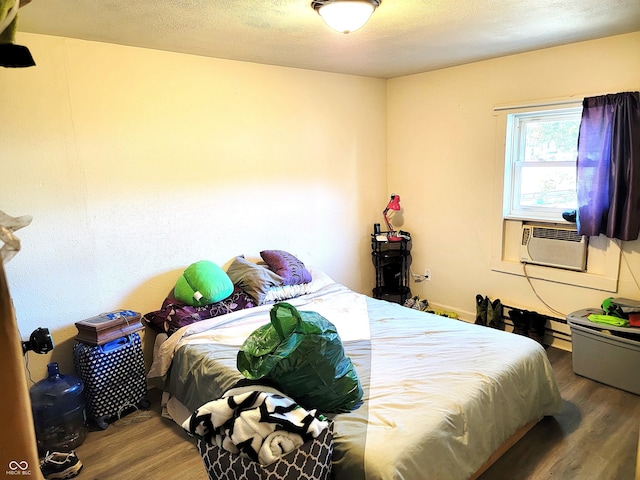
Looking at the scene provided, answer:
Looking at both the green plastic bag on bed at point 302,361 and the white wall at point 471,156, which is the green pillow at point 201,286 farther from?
the white wall at point 471,156

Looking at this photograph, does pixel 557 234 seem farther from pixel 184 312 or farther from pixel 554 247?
pixel 184 312

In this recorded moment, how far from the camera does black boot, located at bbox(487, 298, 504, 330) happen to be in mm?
3760

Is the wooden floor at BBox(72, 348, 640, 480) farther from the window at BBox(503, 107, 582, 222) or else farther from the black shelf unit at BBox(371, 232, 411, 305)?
the black shelf unit at BBox(371, 232, 411, 305)

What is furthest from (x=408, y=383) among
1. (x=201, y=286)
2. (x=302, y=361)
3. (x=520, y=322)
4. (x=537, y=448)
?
(x=520, y=322)

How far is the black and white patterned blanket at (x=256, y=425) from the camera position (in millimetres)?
1468

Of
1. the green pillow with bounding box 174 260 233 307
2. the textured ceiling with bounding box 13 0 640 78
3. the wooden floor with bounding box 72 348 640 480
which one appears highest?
the textured ceiling with bounding box 13 0 640 78

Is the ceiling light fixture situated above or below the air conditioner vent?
above

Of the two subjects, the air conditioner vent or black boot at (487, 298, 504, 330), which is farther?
black boot at (487, 298, 504, 330)

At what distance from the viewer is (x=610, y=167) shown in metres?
2.97

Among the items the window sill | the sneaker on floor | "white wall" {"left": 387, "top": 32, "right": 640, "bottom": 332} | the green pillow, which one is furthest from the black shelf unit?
the sneaker on floor

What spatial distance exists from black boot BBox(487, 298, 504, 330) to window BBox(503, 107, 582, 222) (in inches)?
31.1

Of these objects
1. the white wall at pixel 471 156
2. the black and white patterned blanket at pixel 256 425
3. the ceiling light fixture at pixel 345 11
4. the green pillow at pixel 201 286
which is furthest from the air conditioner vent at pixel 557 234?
the black and white patterned blanket at pixel 256 425

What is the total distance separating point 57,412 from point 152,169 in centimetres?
161

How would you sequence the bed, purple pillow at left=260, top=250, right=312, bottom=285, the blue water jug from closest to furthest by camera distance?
the bed
the blue water jug
purple pillow at left=260, top=250, right=312, bottom=285
